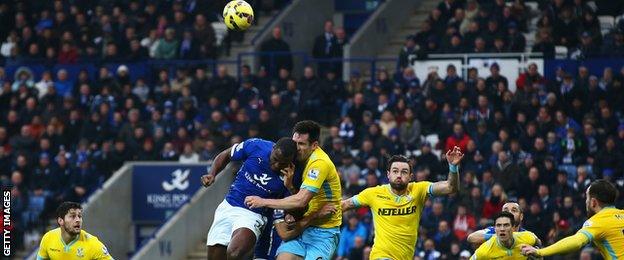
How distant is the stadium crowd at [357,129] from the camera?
24.5 metres

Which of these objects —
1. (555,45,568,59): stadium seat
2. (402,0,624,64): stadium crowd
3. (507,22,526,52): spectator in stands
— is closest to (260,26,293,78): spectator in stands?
(402,0,624,64): stadium crowd

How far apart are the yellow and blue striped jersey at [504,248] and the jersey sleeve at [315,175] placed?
81.3 inches

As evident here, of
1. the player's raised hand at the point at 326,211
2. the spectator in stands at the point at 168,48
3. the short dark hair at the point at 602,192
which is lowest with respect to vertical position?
the player's raised hand at the point at 326,211

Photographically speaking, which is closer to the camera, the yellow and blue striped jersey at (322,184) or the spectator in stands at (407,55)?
the yellow and blue striped jersey at (322,184)

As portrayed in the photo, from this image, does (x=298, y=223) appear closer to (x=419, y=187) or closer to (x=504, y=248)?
(x=419, y=187)

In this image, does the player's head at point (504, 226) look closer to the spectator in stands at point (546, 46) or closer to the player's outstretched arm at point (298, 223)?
the player's outstretched arm at point (298, 223)

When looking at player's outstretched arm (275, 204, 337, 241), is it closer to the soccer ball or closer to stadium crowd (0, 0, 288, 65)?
the soccer ball

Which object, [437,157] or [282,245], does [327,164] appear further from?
[437,157]

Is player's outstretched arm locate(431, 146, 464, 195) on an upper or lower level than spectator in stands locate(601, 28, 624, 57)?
lower

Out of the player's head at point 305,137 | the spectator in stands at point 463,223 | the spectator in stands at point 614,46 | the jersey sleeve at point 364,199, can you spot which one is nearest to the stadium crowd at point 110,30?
the spectator in stands at point 614,46

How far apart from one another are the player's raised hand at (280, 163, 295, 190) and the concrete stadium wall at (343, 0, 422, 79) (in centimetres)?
1520

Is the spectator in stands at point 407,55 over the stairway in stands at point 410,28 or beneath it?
beneath

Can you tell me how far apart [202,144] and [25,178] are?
11.6 feet

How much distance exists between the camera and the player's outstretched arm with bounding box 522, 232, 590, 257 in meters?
13.8
